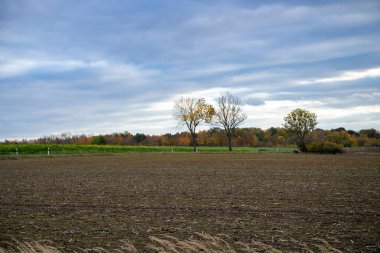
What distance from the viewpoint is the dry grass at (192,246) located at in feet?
31.9

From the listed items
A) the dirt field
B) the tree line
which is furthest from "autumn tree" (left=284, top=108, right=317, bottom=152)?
the dirt field

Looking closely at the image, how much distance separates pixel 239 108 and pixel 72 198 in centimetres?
10058

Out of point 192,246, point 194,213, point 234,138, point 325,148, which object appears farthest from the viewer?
point 234,138

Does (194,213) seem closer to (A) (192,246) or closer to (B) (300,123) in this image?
(A) (192,246)

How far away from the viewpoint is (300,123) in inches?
4505

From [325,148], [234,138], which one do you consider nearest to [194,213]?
[325,148]

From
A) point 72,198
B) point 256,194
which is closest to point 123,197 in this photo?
point 72,198

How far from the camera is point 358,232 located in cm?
1151

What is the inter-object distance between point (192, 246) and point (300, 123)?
10895cm

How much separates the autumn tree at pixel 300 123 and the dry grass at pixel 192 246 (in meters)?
107

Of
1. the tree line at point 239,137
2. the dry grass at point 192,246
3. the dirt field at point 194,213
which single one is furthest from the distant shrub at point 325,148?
the dry grass at point 192,246

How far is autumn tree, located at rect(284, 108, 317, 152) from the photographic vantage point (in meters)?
114

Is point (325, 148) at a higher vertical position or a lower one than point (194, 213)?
higher

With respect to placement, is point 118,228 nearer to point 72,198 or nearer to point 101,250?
point 101,250
